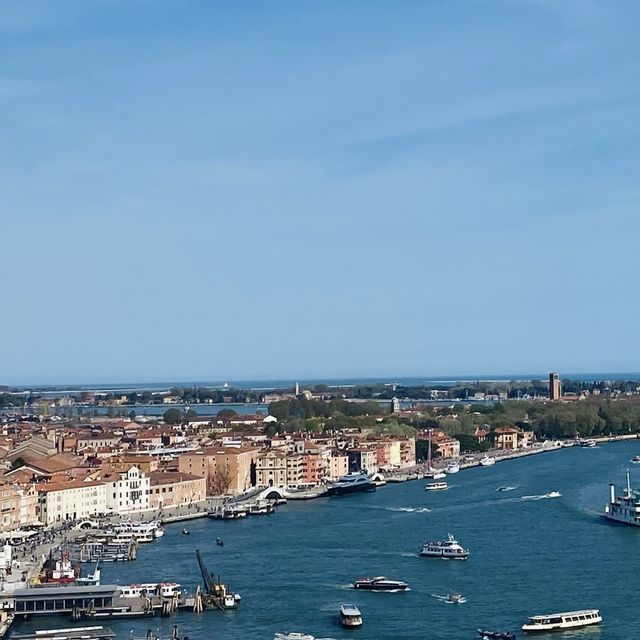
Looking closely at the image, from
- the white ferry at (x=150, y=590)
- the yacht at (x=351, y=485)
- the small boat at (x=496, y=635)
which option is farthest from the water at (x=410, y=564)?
the yacht at (x=351, y=485)

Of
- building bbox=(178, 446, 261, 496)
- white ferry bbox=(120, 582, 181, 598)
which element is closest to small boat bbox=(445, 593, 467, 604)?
white ferry bbox=(120, 582, 181, 598)

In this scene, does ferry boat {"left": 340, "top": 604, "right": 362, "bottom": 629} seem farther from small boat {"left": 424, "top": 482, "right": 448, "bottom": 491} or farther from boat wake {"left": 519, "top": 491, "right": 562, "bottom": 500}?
small boat {"left": 424, "top": 482, "right": 448, "bottom": 491}

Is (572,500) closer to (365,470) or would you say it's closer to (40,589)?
(365,470)

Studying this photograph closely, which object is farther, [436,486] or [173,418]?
[173,418]

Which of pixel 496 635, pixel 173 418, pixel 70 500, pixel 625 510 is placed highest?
pixel 173 418

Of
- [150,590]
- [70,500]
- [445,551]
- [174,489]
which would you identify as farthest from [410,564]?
[174,489]

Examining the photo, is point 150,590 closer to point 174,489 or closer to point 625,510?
point 625,510

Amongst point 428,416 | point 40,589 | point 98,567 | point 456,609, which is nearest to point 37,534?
point 98,567
